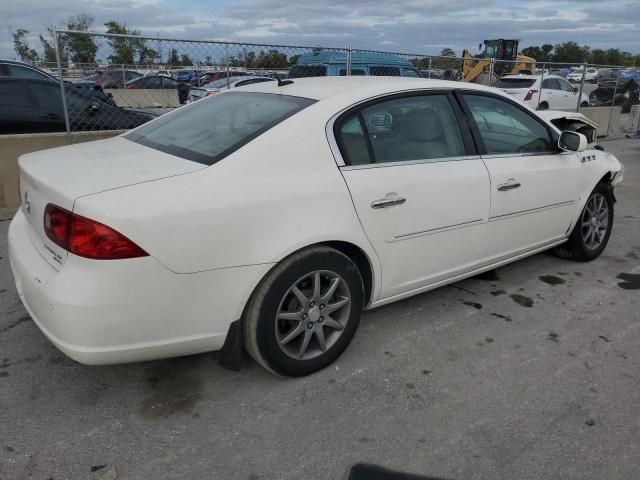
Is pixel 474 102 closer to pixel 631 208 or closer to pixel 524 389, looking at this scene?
pixel 524 389

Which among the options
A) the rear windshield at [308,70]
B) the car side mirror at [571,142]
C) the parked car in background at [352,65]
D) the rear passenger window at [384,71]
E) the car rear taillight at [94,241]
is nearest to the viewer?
the car rear taillight at [94,241]

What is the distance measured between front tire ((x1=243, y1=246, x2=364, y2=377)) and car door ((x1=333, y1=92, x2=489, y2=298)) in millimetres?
286

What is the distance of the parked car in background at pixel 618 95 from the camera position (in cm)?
1534

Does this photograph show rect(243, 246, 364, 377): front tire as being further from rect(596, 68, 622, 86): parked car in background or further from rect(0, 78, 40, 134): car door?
rect(596, 68, 622, 86): parked car in background

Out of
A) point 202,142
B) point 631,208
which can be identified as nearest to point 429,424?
point 202,142

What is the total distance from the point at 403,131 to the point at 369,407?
5.27 ft

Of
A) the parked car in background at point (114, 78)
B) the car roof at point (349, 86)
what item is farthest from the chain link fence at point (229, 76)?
the car roof at point (349, 86)

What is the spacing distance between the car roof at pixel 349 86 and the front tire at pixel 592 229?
162 cm

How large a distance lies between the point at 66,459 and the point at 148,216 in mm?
1103

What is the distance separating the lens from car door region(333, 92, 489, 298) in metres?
2.92

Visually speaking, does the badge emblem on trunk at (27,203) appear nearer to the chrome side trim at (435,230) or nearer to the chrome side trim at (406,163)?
the chrome side trim at (406,163)

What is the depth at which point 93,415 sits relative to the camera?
2572 mm

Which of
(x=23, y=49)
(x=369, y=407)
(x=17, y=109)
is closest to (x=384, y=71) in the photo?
(x=17, y=109)

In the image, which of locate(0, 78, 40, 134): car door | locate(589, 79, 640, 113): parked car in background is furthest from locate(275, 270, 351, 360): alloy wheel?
locate(589, 79, 640, 113): parked car in background
